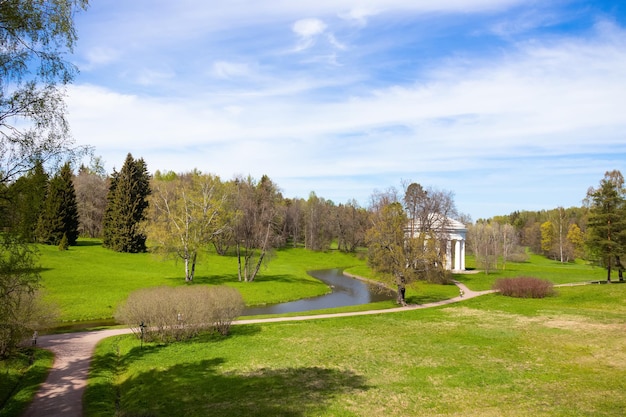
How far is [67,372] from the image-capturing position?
15.6m

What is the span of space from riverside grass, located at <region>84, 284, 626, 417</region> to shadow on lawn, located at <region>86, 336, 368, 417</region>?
0.12 feet

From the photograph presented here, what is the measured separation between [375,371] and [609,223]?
37249 millimetres

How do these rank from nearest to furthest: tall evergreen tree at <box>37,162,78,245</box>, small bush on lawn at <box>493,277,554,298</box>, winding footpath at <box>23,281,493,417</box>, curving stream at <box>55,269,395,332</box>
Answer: winding footpath at <box>23,281,493,417</box> < curving stream at <box>55,269,395,332</box> < small bush on lawn at <box>493,277,554,298</box> < tall evergreen tree at <box>37,162,78,245</box>

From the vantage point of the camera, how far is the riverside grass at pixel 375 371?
39.4 ft

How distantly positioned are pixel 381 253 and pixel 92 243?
42083mm

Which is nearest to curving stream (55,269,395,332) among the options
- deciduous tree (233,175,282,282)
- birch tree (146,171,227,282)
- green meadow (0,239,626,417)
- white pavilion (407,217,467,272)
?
green meadow (0,239,626,417)

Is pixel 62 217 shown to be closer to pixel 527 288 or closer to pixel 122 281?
pixel 122 281

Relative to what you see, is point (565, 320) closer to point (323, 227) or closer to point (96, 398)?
point (96, 398)

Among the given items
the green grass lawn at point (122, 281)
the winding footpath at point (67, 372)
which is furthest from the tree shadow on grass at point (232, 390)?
the green grass lawn at point (122, 281)

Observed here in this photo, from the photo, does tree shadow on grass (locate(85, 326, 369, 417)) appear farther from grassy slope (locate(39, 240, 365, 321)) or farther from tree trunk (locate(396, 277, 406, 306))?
tree trunk (locate(396, 277, 406, 306))

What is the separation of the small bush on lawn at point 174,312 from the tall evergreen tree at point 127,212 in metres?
34.3

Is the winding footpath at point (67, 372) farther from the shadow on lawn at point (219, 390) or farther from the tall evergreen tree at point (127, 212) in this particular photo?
the tall evergreen tree at point (127, 212)

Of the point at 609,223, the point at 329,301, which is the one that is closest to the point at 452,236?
the point at 609,223

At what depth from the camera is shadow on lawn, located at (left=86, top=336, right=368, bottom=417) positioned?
1186 cm
